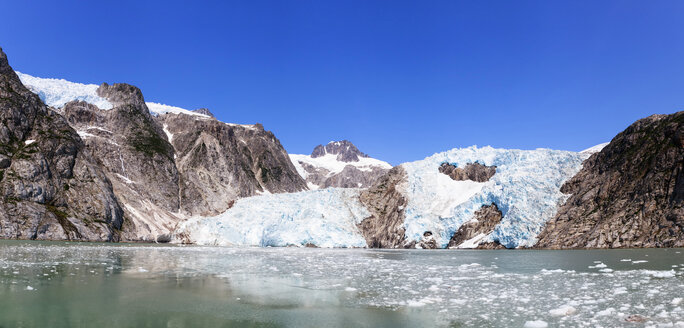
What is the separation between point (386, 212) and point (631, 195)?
39.4 meters

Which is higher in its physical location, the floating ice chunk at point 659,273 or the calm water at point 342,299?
the floating ice chunk at point 659,273

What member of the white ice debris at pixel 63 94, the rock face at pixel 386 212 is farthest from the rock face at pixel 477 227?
the white ice debris at pixel 63 94

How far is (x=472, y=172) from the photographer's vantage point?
283 ft

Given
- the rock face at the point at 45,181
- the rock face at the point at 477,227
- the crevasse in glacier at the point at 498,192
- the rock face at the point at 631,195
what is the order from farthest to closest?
the rock face at the point at 45,181 → the rock face at the point at 477,227 → the crevasse in glacier at the point at 498,192 → the rock face at the point at 631,195

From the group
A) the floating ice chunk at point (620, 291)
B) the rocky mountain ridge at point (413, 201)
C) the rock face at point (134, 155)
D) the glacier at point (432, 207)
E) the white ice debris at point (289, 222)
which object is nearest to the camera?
the floating ice chunk at point (620, 291)

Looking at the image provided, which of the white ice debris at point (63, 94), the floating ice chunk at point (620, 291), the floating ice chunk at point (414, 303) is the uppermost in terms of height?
the white ice debris at point (63, 94)

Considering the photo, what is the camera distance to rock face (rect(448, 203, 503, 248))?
71.0 metres

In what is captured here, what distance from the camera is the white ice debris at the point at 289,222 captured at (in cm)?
7794

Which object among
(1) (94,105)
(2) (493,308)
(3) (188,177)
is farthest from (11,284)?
(1) (94,105)

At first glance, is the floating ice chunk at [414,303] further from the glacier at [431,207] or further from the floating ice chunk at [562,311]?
the glacier at [431,207]

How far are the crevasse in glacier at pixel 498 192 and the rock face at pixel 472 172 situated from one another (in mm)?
1076

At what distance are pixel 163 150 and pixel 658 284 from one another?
179097mm

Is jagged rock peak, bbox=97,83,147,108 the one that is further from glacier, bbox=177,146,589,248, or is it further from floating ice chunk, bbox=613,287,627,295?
floating ice chunk, bbox=613,287,627,295

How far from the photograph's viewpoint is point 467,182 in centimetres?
8469
